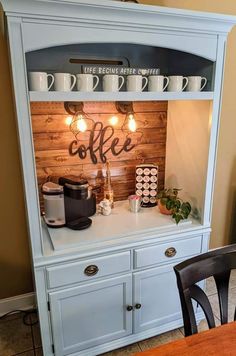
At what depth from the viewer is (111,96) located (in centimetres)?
141

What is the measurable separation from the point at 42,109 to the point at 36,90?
498 millimetres

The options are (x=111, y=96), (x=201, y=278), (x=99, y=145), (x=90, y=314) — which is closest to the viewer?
(x=201, y=278)

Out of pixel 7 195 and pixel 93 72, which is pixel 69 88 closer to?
pixel 93 72

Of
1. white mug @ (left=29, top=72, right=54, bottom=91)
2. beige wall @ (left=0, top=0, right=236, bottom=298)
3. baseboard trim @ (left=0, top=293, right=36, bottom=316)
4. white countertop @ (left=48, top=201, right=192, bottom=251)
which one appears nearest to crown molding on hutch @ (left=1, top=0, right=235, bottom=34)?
white mug @ (left=29, top=72, right=54, bottom=91)

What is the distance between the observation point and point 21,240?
204 centimetres

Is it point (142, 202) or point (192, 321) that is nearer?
point (192, 321)

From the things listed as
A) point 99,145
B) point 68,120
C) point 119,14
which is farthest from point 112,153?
point 119,14

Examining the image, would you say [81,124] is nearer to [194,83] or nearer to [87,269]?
[194,83]

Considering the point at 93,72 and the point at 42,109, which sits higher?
the point at 93,72

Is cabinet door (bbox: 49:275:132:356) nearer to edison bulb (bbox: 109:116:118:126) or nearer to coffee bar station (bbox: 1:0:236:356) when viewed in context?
coffee bar station (bbox: 1:0:236:356)

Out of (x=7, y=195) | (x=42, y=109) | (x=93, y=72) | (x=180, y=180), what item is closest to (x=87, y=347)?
(x=7, y=195)

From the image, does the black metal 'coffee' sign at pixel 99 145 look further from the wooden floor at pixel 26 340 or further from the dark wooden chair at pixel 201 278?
the wooden floor at pixel 26 340

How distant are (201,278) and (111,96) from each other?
95 cm

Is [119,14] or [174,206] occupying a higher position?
[119,14]
